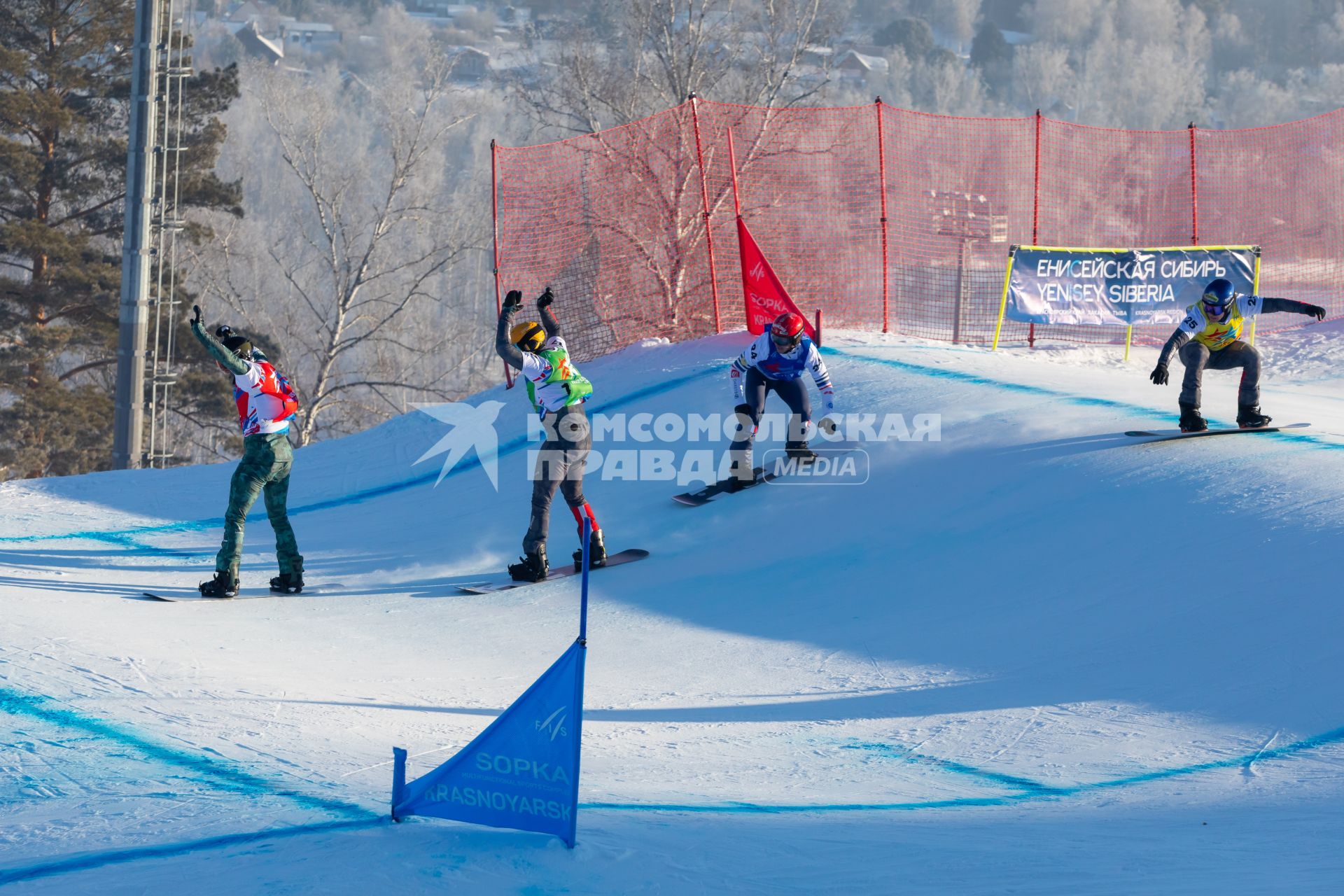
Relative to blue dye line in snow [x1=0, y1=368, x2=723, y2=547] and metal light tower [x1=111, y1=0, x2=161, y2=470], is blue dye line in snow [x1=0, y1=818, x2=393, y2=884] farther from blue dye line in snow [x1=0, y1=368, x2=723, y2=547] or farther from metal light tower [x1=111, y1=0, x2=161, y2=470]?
metal light tower [x1=111, y1=0, x2=161, y2=470]

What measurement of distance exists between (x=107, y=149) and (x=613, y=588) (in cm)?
2324

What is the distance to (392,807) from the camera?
4500 millimetres

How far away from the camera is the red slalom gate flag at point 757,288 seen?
45.0 ft

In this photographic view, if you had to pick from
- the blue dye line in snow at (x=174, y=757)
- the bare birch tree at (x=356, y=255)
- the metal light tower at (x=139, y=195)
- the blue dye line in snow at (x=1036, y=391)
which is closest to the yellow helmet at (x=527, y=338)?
the blue dye line in snow at (x=174, y=757)

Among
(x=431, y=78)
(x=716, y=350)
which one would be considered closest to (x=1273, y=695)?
(x=716, y=350)

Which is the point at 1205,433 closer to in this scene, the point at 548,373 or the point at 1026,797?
the point at 548,373

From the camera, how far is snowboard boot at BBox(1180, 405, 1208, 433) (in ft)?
31.8

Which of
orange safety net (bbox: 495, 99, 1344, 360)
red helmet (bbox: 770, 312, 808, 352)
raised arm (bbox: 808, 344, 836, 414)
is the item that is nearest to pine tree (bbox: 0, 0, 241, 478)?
orange safety net (bbox: 495, 99, 1344, 360)

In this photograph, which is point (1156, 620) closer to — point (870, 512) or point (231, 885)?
point (870, 512)

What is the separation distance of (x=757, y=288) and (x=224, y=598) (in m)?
7.01

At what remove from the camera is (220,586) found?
→ 873 centimetres

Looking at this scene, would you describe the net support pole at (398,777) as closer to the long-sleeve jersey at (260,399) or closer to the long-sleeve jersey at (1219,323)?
the long-sleeve jersey at (260,399)

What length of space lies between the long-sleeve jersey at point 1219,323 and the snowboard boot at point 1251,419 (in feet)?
1.75

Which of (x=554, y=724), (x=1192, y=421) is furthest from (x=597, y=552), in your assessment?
(x=554, y=724)
